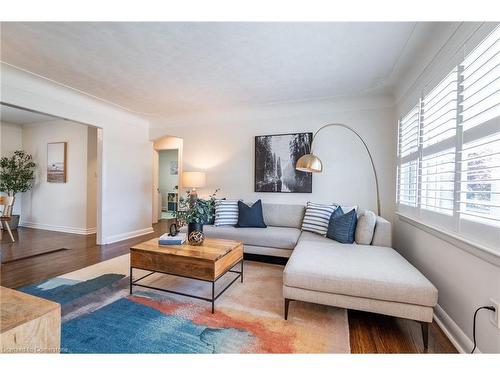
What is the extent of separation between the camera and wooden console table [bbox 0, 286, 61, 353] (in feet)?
2.29

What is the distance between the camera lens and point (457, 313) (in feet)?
5.10

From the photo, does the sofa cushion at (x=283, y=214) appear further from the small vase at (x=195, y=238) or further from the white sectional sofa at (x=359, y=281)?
the small vase at (x=195, y=238)

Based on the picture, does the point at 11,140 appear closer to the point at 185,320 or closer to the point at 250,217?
the point at 250,217

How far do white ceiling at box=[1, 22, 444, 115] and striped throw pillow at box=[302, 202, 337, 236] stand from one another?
1.67 metres

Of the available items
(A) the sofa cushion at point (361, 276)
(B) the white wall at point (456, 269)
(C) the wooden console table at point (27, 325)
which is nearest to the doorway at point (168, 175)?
(A) the sofa cushion at point (361, 276)

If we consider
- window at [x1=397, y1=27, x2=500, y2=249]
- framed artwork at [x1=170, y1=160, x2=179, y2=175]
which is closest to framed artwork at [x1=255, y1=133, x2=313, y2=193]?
window at [x1=397, y1=27, x2=500, y2=249]

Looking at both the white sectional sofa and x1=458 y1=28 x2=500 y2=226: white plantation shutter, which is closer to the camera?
x1=458 y1=28 x2=500 y2=226: white plantation shutter

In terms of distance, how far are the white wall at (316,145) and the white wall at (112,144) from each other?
30.7 inches

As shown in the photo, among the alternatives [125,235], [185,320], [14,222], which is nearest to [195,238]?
[185,320]

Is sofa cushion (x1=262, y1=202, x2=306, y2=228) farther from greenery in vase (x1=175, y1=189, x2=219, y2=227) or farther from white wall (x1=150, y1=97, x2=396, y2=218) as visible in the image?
greenery in vase (x1=175, y1=189, x2=219, y2=227)

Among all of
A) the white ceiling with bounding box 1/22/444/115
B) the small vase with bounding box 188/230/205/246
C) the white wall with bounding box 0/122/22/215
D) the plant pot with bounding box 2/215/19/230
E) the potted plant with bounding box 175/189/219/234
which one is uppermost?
the white ceiling with bounding box 1/22/444/115

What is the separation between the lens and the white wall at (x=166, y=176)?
7.95 m

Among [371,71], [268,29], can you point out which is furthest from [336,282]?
[371,71]

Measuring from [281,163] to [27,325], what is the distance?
3389 mm
